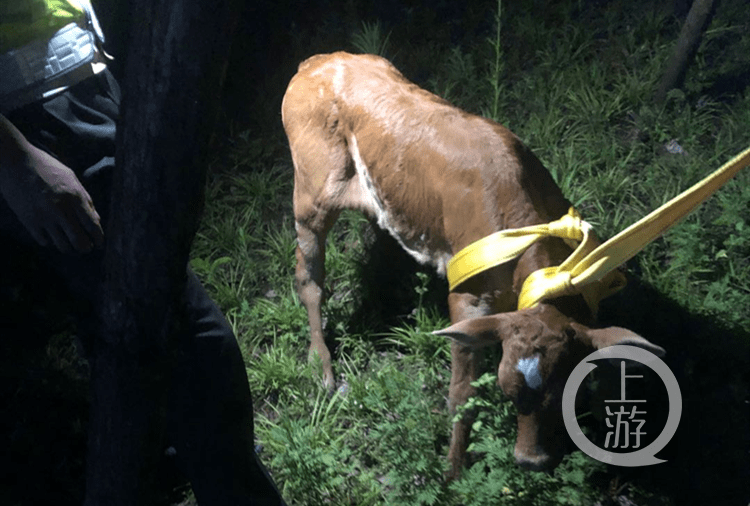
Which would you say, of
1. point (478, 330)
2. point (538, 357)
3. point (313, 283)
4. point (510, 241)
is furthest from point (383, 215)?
point (538, 357)

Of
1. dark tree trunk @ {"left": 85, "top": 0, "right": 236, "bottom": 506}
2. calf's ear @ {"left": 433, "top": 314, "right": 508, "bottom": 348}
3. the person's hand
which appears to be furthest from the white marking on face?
the person's hand

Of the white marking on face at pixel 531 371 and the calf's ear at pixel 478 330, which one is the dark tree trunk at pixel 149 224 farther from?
the white marking on face at pixel 531 371

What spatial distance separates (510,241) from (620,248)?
0.42 metres

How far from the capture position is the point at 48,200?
1.68m

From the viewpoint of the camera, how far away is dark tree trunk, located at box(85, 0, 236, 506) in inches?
51.9

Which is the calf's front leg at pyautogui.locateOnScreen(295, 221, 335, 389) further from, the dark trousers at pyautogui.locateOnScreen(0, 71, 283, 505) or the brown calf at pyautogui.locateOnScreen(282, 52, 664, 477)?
the dark trousers at pyautogui.locateOnScreen(0, 71, 283, 505)

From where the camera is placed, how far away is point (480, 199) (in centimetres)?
270

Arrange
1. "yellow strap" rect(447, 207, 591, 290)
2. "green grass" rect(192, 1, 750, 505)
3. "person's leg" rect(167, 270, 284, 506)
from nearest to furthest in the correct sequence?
"person's leg" rect(167, 270, 284, 506) → "yellow strap" rect(447, 207, 591, 290) → "green grass" rect(192, 1, 750, 505)

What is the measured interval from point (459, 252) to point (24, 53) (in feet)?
5.61

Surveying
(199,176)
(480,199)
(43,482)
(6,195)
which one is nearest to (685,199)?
(480,199)

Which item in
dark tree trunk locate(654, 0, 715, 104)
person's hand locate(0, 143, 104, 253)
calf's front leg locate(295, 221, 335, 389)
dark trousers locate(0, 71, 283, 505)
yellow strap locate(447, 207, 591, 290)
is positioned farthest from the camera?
dark tree trunk locate(654, 0, 715, 104)

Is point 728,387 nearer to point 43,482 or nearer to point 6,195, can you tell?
point 6,195

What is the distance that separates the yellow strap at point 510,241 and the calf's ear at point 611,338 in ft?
1.12

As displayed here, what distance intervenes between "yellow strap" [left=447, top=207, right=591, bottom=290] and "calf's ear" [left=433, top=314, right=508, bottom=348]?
0.87 ft
